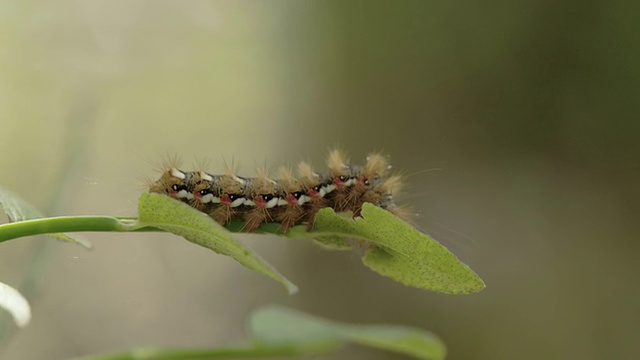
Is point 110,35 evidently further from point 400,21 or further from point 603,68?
point 603,68

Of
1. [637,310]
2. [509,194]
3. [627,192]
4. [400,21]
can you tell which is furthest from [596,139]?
[400,21]

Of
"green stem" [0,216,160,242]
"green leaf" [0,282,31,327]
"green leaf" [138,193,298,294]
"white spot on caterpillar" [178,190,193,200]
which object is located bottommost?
"green leaf" [0,282,31,327]

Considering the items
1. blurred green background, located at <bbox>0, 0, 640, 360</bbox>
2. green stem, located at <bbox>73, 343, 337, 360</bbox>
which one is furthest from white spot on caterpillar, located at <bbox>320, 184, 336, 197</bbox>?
blurred green background, located at <bbox>0, 0, 640, 360</bbox>

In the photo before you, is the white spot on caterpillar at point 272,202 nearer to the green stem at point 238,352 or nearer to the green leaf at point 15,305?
the green leaf at point 15,305

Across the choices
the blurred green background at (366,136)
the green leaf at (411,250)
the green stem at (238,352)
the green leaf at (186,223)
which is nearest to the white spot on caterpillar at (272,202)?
the green leaf at (411,250)

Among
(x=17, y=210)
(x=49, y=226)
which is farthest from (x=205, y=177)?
(x=49, y=226)

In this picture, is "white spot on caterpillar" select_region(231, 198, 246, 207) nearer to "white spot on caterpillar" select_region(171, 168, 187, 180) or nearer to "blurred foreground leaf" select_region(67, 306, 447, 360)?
"white spot on caterpillar" select_region(171, 168, 187, 180)
